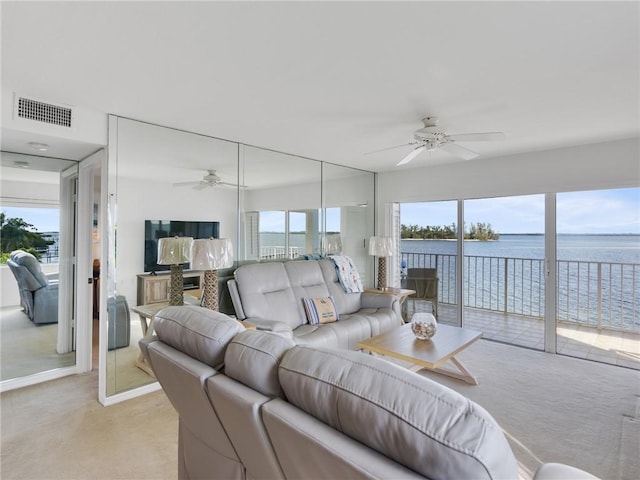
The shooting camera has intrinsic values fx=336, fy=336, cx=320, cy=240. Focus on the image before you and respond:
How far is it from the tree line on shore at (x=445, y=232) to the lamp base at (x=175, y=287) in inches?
140

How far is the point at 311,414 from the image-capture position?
95cm

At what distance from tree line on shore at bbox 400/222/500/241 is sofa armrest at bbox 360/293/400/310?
58.0 inches

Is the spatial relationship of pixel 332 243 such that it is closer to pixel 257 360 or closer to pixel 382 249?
pixel 382 249

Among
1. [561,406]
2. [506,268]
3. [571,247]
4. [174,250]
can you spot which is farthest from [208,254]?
[571,247]

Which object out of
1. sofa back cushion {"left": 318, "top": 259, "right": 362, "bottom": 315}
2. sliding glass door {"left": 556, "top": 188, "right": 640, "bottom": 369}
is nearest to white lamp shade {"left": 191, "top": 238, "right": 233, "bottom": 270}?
sofa back cushion {"left": 318, "top": 259, "right": 362, "bottom": 315}

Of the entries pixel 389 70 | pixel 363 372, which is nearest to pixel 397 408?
pixel 363 372

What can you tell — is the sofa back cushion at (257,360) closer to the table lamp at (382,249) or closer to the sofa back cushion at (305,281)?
the sofa back cushion at (305,281)

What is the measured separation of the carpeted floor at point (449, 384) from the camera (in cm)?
196

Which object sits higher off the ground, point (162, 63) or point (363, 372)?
point (162, 63)

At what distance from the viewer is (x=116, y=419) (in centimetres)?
247

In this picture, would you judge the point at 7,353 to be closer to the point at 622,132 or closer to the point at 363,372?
the point at 363,372

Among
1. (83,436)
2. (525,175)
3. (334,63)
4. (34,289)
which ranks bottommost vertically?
(83,436)

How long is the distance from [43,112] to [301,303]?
8.78 feet

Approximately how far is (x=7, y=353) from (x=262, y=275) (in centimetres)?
238
